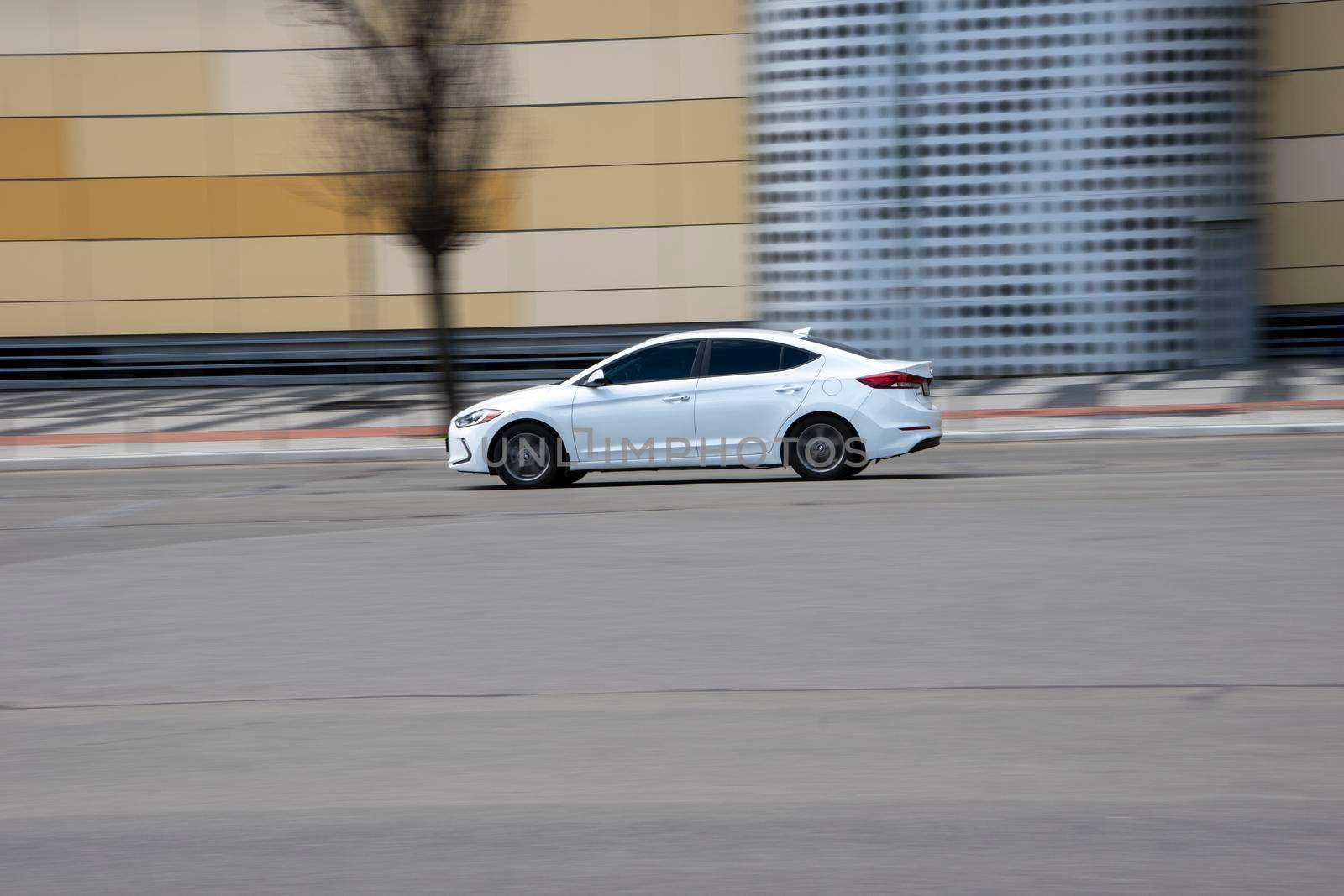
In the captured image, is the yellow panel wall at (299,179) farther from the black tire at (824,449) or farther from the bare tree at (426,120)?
the black tire at (824,449)

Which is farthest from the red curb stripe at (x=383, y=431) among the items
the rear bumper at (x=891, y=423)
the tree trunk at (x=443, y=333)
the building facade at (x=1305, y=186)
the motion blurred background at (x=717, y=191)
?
the building facade at (x=1305, y=186)

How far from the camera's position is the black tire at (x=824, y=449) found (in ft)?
48.2

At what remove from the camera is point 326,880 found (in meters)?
4.49

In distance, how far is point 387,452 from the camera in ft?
67.4

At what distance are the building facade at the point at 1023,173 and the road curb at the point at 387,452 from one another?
30.3 ft

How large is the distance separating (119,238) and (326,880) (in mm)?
33283

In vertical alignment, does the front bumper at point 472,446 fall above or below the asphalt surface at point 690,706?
above

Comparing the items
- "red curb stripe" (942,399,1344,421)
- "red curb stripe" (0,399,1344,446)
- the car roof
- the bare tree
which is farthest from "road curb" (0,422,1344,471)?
the car roof

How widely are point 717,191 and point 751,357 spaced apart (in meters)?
19.6

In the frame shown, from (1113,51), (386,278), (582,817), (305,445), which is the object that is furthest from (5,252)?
(582,817)

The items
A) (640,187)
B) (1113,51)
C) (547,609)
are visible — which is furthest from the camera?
(640,187)

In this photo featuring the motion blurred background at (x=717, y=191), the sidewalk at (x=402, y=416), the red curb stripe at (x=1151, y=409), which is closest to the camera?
the sidewalk at (x=402, y=416)

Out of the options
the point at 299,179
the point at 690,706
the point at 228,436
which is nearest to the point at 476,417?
the point at 690,706

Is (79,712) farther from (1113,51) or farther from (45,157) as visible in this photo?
(45,157)
